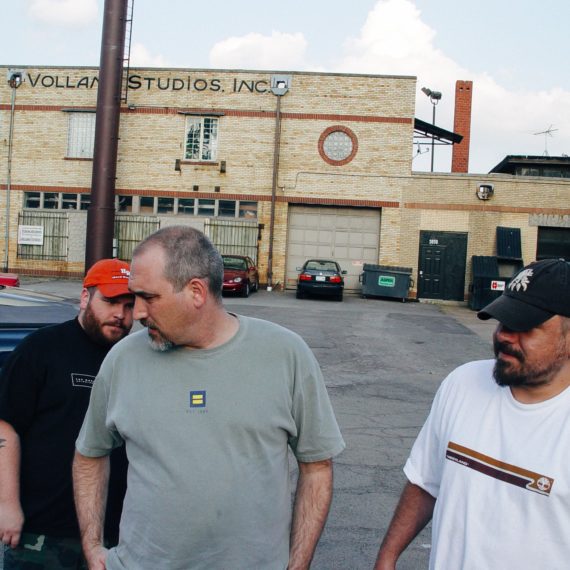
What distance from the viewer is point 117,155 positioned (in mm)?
27016

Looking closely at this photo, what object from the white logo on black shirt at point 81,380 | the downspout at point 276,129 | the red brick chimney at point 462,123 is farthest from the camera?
the red brick chimney at point 462,123

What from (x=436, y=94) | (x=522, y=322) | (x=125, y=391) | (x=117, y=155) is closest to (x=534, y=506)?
(x=522, y=322)

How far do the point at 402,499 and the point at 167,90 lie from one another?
2644cm

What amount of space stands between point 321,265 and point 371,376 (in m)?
13.2

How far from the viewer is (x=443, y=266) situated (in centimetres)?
2612

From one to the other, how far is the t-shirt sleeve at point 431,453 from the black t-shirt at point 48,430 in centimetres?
120

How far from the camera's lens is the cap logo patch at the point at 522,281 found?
2.25 m

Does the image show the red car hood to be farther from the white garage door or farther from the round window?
the round window

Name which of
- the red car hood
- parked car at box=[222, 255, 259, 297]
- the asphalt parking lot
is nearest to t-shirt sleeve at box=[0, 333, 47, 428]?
the asphalt parking lot

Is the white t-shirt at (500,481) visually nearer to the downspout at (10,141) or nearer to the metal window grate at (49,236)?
the metal window grate at (49,236)

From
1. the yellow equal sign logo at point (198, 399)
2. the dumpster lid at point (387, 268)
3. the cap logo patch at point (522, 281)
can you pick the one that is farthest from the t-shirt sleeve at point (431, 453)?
the dumpster lid at point (387, 268)

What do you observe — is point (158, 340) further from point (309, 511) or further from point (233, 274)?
point (233, 274)

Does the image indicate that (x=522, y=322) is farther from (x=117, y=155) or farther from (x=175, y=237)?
(x=117, y=155)

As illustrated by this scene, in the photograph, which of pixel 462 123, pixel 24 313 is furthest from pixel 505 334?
pixel 462 123
